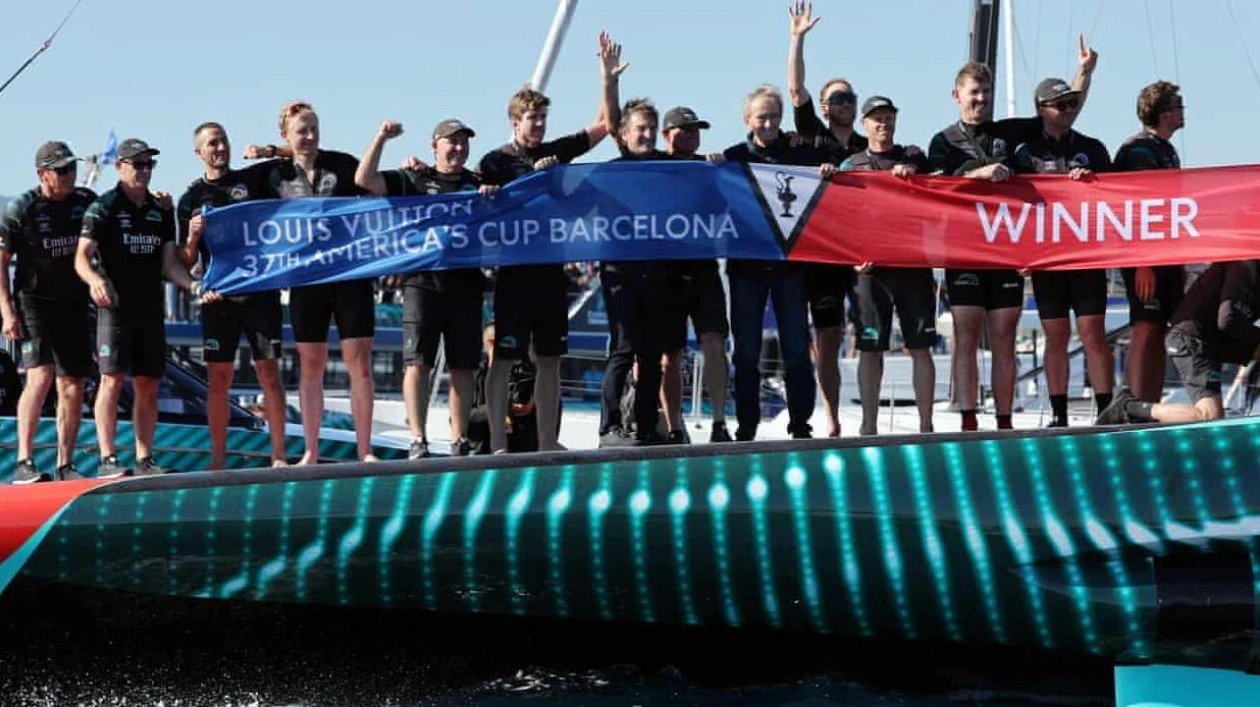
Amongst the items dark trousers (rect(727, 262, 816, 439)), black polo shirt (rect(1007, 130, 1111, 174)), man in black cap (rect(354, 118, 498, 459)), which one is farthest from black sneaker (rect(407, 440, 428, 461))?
black polo shirt (rect(1007, 130, 1111, 174))

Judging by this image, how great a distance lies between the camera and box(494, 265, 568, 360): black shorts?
320 inches

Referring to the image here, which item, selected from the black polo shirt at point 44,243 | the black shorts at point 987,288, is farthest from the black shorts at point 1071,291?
the black polo shirt at point 44,243

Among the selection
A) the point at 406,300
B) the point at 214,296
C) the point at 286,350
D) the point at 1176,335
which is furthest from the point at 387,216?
the point at 286,350

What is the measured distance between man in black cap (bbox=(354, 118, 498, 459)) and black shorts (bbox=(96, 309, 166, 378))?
1.17 m

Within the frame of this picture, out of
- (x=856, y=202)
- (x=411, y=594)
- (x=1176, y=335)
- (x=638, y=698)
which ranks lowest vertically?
(x=638, y=698)

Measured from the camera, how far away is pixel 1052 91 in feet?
26.6

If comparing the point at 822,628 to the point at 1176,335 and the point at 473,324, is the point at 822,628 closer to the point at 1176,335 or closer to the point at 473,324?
the point at 1176,335

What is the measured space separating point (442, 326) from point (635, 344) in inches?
36.4

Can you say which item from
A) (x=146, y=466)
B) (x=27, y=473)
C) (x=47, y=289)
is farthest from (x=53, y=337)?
(x=146, y=466)

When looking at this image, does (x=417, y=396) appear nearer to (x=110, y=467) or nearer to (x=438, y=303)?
(x=438, y=303)

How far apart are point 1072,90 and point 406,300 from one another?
3.35 m

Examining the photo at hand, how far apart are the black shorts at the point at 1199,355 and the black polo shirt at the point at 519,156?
3.02 m

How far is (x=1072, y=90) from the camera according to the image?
815 cm

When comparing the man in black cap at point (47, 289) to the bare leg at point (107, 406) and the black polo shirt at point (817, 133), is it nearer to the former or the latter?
the bare leg at point (107, 406)
